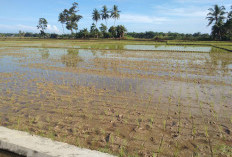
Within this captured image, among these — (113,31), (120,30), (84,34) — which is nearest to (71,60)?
(120,30)

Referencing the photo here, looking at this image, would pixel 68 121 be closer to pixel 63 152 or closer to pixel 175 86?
pixel 63 152

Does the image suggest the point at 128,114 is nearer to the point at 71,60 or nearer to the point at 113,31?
the point at 71,60

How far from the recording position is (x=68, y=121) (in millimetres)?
3135

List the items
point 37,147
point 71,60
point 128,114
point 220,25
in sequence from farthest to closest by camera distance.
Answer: point 220,25 → point 71,60 → point 128,114 → point 37,147

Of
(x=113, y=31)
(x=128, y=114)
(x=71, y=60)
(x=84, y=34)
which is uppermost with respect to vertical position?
(x=113, y=31)

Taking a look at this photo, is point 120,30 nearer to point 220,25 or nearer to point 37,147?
point 220,25

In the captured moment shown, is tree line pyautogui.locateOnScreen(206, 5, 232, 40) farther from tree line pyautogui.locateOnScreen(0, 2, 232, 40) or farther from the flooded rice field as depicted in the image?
the flooded rice field

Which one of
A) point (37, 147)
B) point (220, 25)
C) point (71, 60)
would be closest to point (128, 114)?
point (37, 147)

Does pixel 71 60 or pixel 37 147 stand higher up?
pixel 71 60

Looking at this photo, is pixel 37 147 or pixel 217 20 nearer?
pixel 37 147

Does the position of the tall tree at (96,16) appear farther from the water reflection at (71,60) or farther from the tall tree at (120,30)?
Answer: the water reflection at (71,60)

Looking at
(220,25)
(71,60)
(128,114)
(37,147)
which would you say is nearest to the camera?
(37,147)

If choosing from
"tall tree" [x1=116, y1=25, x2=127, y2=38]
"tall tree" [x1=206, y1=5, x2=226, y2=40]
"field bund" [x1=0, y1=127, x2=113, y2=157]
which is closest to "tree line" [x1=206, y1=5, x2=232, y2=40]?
"tall tree" [x1=206, y1=5, x2=226, y2=40]

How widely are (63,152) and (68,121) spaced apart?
4.13ft
